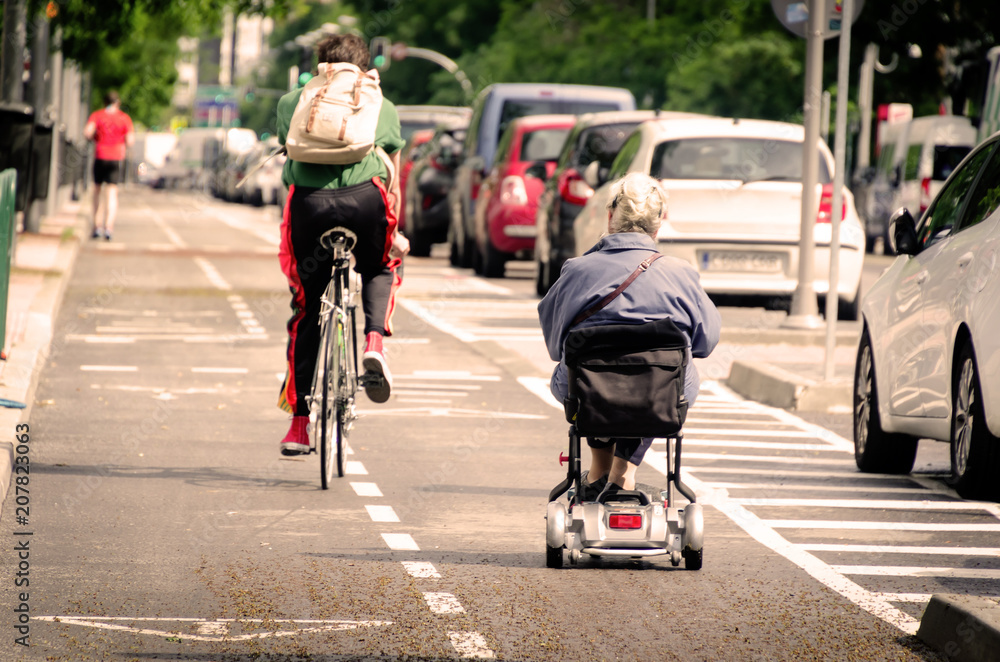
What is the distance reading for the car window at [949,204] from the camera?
8625 mm

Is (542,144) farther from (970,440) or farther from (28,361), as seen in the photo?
→ (970,440)

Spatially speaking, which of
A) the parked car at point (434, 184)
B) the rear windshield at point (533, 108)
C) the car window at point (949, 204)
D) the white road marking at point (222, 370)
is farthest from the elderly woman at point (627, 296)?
the parked car at point (434, 184)

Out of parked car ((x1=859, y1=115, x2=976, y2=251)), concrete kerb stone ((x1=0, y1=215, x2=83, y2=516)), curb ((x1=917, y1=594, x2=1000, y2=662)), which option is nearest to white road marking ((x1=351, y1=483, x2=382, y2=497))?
concrete kerb stone ((x1=0, y1=215, x2=83, y2=516))

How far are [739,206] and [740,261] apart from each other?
0.44m

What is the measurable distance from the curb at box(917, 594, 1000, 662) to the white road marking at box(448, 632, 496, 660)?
121 cm

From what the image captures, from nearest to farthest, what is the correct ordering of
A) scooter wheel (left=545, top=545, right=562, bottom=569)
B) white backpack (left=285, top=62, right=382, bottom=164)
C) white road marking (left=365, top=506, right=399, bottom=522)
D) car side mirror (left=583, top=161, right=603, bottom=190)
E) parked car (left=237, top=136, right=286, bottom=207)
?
scooter wheel (left=545, top=545, right=562, bottom=569) < white road marking (left=365, top=506, right=399, bottom=522) < white backpack (left=285, top=62, right=382, bottom=164) < car side mirror (left=583, top=161, right=603, bottom=190) < parked car (left=237, top=136, right=286, bottom=207)

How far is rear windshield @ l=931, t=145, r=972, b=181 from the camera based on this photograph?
33.8 meters

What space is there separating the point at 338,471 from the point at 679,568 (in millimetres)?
2226

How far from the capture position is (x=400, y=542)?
22.5ft

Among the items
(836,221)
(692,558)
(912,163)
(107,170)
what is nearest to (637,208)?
(692,558)

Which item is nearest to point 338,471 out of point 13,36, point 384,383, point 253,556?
point 384,383

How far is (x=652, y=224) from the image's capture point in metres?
6.54

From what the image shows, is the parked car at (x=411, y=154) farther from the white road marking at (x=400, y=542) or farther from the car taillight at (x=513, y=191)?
the white road marking at (x=400, y=542)

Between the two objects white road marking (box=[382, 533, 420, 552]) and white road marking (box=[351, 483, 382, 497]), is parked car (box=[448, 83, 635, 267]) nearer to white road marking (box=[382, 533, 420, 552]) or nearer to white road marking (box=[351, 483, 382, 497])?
white road marking (box=[351, 483, 382, 497])
